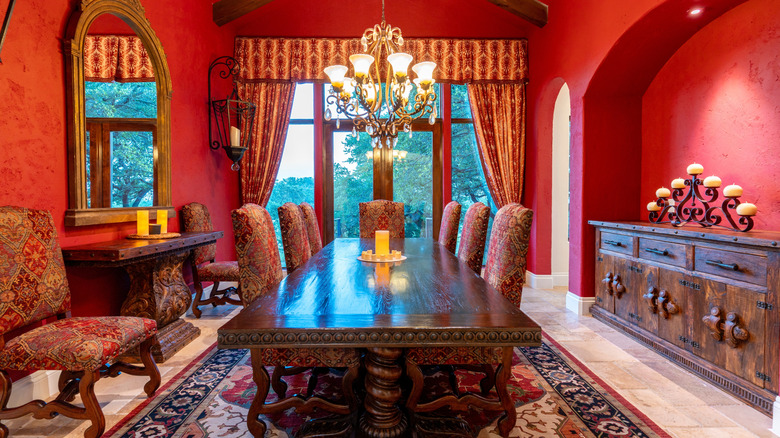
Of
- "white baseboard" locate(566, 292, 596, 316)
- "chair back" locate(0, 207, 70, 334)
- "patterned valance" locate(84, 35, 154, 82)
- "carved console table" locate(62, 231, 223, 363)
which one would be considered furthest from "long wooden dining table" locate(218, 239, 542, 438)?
"white baseboard" locate(566, 292, 596, 316)

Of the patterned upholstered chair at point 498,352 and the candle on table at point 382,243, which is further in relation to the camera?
the candle on table at point 382,243

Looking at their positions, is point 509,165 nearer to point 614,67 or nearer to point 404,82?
point 614,67

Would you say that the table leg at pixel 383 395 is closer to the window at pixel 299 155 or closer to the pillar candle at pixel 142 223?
the pillar candle at pixel 142 223

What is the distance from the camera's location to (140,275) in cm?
247

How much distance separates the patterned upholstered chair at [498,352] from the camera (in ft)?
4.53

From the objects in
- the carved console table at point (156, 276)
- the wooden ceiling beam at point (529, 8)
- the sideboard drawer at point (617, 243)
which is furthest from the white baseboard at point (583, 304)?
the carved console table at point (156, 276)

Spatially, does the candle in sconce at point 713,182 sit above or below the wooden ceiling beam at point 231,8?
below

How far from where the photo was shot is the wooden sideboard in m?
1.82

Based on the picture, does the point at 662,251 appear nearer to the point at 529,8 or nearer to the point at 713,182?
the point at 713,182

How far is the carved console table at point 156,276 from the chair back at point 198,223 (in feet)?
1.98

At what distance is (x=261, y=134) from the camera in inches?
179

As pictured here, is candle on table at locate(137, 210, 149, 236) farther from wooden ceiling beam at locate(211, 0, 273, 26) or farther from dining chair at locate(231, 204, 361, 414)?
wooden ceiling beam at locate(211, 0, 273, 26)

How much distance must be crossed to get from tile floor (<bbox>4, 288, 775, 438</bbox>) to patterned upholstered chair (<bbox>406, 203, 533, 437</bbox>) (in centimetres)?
78

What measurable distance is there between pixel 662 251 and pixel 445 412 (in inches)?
72.1
